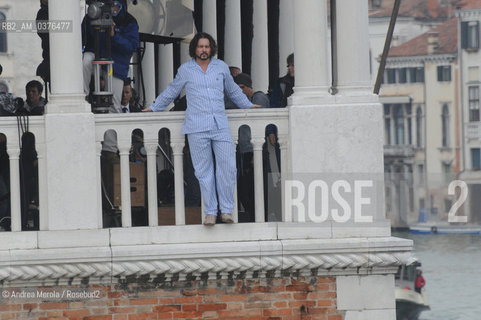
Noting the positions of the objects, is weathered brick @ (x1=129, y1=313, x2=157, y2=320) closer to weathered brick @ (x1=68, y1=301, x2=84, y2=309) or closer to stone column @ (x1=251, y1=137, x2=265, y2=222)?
weathered brick @ (x1=68, y1=301, x2=84, y2=309)

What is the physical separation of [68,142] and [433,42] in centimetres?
11927

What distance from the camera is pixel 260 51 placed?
1809 cm

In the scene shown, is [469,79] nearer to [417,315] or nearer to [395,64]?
[395,64]

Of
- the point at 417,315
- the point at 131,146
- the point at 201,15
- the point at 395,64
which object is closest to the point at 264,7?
the point at 201,15

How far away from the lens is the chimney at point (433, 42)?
129125 millimetres

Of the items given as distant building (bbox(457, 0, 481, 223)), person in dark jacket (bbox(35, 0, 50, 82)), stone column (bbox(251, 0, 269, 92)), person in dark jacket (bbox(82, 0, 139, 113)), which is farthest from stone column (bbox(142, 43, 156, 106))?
distant building (bbox(457, 0, 481, 223))

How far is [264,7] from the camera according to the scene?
58.6ft

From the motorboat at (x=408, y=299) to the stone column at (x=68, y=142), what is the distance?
5296 centimetres

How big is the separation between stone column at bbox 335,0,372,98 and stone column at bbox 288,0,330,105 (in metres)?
0.13

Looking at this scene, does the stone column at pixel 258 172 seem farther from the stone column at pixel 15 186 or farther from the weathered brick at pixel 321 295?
the stone column at pixel 15 186

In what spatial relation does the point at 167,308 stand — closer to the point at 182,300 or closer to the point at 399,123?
the point at 182,300

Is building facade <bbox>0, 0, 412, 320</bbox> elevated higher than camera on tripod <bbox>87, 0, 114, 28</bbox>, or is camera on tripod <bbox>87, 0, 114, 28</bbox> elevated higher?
camera on tripod <bbox>87, 0, 114, 28</bbox>

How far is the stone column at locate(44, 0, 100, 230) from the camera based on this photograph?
39.4 ft

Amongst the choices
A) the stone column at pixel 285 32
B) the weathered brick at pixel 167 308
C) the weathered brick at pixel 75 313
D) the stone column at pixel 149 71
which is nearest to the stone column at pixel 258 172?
the weathered brick at pixel 167 308
